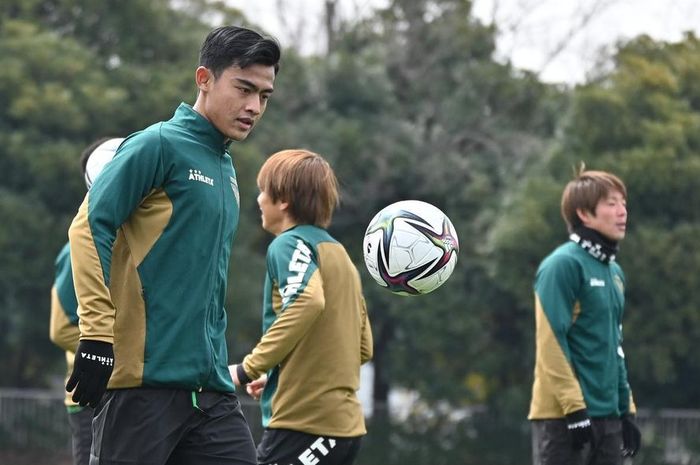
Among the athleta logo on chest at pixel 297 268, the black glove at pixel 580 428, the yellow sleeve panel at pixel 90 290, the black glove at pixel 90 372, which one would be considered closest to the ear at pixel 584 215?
the black glove at pixel 580 428

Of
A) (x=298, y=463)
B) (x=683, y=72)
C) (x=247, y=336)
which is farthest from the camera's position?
(x=247, y=336)

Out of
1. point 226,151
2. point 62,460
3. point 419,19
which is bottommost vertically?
point 62,460

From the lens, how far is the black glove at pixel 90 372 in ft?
13.5

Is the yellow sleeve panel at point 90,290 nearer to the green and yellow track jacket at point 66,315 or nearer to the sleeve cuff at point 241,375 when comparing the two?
the sleeve cuff at point 241,375

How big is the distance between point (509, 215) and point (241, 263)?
4.20m

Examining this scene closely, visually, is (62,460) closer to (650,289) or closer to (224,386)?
(650,289)

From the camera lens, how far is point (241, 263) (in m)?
19.5

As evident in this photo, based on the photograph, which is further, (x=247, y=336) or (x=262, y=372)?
(x=247, y=336)

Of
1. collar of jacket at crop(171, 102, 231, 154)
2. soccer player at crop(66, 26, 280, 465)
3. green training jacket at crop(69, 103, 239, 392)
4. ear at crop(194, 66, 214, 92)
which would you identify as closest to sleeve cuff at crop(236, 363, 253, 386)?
soccer player at crop(66, 26, 280, 465)

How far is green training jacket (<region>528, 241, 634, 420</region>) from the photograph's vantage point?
23.2 feet

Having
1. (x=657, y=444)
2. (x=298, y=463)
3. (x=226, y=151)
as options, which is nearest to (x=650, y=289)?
(x=657, y=444)

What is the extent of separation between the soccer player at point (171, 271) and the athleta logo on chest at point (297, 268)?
137cm

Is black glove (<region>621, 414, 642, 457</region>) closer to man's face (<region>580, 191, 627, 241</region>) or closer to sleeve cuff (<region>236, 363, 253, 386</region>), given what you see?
man's face (<region>580, 191, 627, 241</region>)

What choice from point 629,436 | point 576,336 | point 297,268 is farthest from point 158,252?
point 629,436
